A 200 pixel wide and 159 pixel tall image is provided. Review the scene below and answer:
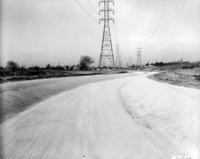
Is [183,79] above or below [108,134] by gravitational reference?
above

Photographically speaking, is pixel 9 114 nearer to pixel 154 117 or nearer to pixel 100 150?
pixel 100 150

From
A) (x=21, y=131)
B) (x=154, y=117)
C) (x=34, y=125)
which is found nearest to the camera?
(x=21, y=131)

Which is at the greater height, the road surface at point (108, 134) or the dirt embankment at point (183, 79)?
the dirt embankment at point (183, 79)

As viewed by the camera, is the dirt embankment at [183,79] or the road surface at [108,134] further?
the dirt embankment at [183,79]

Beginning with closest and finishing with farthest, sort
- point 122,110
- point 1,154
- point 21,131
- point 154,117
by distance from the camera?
point 1,154 → point 21,131 → point 154,117 → point 122,110

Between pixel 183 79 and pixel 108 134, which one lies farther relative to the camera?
pixel 183 79

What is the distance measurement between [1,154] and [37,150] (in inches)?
32.9

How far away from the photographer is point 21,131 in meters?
5.46

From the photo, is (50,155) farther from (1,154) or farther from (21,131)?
(21,131)

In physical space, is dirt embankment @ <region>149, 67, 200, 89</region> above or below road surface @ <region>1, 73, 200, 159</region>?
above

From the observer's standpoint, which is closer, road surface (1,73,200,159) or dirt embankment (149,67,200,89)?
road surface (1,73,200,159)

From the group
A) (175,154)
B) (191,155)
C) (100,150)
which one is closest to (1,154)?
(100,150)

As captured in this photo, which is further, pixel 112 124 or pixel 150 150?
pixel 112 124

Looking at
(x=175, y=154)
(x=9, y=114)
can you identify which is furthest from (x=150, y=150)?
(x=9, y=114)
